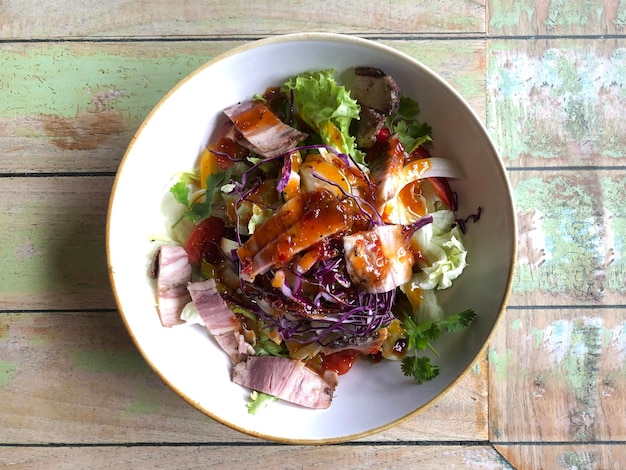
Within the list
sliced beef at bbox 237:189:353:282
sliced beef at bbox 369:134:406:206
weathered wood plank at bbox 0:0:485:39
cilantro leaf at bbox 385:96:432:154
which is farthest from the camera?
weathered wood plank at bbox 0:0:485:39

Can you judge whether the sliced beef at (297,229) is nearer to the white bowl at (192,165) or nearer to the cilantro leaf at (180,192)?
the cilantro leaf at (180,192)

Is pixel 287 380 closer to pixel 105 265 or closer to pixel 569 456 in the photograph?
pixel 105 265

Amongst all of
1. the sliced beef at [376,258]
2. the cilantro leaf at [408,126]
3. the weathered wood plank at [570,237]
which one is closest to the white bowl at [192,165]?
the cilantro leaf at [408,126]

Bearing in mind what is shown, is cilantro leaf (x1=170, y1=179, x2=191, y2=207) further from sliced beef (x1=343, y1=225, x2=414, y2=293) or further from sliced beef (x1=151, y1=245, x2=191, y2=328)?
sliced beef (x1=343, y1=225, x2=414, y2=293)

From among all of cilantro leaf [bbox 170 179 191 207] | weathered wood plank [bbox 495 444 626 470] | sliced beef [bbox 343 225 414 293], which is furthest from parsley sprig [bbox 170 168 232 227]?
weathered wood plank [bbox 495 444 626 470]

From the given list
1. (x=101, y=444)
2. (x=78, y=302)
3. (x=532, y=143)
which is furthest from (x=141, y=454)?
(x=532, y=143)
